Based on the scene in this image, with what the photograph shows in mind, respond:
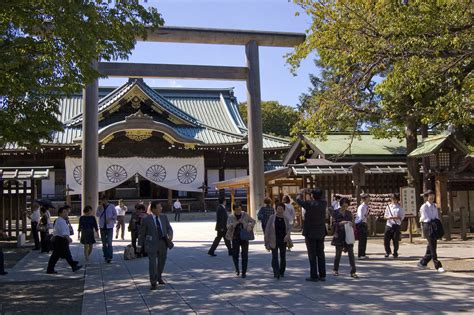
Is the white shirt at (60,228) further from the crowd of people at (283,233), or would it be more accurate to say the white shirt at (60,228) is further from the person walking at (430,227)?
the person walking at (430,227)

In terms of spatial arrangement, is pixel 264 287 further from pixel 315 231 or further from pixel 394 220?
pixel 394 220

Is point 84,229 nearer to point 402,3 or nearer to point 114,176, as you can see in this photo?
point 402,3

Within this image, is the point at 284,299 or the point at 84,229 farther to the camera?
the point at 84,229

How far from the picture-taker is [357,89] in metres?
11.6

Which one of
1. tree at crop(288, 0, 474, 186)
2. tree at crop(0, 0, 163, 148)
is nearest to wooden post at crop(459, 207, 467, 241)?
tree at crop(288, 0, 474, 186)

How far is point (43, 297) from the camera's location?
7457mm

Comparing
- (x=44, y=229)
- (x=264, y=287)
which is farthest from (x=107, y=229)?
(x=264, y=287)

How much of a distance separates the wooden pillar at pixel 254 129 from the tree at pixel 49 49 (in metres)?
8.71

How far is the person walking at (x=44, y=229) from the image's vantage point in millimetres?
12977

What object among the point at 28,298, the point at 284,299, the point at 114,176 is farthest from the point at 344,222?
the point at 114,176

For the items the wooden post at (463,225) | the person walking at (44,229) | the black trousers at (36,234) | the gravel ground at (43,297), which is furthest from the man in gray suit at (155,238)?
the wooden post at (463,225)

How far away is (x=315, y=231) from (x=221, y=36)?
34.5 ft

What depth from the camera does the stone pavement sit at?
20.5 feet

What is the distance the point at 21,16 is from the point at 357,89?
7.53m
